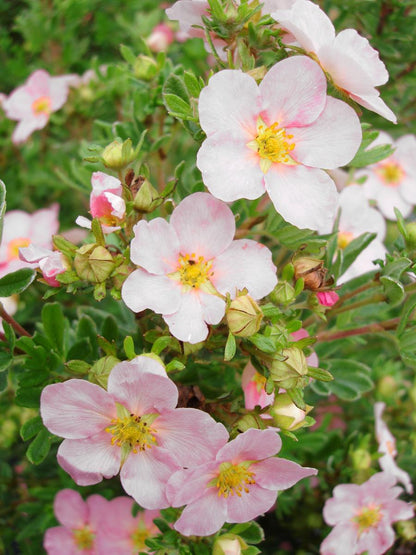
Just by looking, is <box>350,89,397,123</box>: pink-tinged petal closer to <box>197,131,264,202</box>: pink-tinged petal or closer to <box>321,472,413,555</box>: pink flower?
<box>197,131,264,202</box>: pink-tinged petal

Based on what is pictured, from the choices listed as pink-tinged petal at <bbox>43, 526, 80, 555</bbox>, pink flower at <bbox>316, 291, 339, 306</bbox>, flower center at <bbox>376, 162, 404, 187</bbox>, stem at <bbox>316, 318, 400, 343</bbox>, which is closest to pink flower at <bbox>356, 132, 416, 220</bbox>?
flower center at <bbox>376, 162, 404, 187</bbox>

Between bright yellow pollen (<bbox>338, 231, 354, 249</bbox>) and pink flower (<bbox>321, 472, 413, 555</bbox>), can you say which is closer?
pink flower (<bbox>321, 472, 413, 555</bbox>)

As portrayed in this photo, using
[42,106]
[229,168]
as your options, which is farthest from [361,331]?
[42,106]

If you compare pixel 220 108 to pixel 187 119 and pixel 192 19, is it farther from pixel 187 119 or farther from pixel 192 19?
pixel 192 19

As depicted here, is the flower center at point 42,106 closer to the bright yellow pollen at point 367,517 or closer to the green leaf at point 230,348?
the green leaf at point 230,348

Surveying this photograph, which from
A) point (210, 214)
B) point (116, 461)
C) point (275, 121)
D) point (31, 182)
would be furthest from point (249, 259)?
point (31, 182)

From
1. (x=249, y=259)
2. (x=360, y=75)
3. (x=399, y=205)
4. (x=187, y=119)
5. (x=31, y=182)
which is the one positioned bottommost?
(x=31, y=182)
